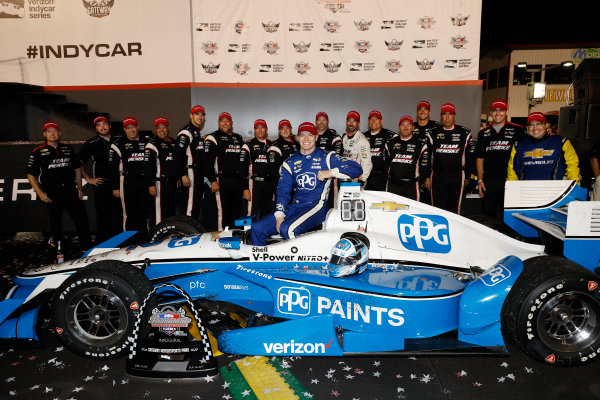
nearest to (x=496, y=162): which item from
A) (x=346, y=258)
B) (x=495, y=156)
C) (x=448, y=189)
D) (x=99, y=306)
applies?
(x=495, y=156)

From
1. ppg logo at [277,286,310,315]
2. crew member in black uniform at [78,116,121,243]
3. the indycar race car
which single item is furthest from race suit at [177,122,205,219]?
ppg logo at [277,286,310,315]

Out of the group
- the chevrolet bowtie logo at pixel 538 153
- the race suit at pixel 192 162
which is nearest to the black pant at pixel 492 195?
the chevrolet bowtie logo at pixel 538 153

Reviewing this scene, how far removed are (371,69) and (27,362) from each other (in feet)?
27.4

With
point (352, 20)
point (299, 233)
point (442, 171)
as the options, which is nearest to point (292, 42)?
point (352, 20)

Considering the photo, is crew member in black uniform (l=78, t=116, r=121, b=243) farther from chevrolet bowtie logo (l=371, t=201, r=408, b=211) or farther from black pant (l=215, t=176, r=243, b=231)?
chevrolet bowtie logo (l=371, t=201, r=408, b=211)

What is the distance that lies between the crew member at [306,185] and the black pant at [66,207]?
3687 mm

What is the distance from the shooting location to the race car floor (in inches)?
125

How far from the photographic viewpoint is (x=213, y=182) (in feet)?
24.5

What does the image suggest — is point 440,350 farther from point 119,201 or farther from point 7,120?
point 7,120

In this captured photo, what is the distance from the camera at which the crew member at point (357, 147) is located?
277 inches

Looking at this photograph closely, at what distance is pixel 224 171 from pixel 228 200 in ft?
1.69

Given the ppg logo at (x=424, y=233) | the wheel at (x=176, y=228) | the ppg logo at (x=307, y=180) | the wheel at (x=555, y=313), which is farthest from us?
the wheel at (x=176, y=228)

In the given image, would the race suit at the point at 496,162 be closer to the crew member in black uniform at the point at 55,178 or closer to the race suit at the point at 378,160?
the race suit at the point at 378,160

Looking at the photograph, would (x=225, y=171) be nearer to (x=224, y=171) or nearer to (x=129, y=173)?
(x=224, y=171)
